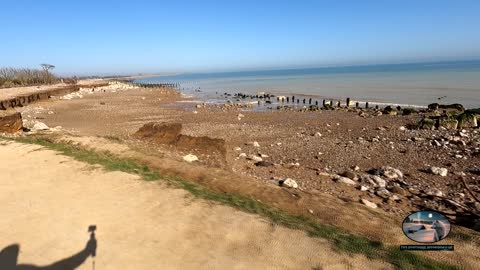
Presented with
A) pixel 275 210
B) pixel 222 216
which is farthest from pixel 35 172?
pixel 275 210

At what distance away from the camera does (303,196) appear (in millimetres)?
9172

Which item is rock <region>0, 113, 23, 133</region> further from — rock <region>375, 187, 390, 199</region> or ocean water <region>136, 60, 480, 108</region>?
ocean water <region>136, 60, 480, 108</region>

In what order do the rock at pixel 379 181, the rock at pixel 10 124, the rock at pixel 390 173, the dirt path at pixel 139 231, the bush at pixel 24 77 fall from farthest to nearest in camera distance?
the bush at pixel 24 77 → the rock at pixel 10 124 → the rock at pixel 390 173 → the rock at pixel 379 181 → the dirt path at pixel 139 231

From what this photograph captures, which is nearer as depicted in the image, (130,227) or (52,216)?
(130,227)

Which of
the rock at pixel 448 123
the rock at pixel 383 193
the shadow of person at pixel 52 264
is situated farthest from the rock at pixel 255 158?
the rock at pixel 448 123

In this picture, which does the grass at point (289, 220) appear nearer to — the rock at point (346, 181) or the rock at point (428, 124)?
the rock at point (346, 181)

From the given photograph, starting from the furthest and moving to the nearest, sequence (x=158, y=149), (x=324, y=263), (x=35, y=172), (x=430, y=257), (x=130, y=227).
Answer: (x=158, y=149) → (x=35, y=172) → (x=130, y=227) → (x=430, y=257) → (x=324, y=263)

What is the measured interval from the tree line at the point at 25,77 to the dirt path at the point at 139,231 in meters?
76.8

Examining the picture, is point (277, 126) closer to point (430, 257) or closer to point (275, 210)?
point (275, 210)

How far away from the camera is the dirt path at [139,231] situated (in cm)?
542

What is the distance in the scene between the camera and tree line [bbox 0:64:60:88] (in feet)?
256

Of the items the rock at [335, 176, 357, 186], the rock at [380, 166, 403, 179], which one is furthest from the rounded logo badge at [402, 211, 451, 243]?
the rock at [380, 166, 403, 179]

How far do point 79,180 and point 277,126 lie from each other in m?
15.6

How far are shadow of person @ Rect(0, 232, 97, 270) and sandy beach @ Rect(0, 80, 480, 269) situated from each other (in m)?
4.09
